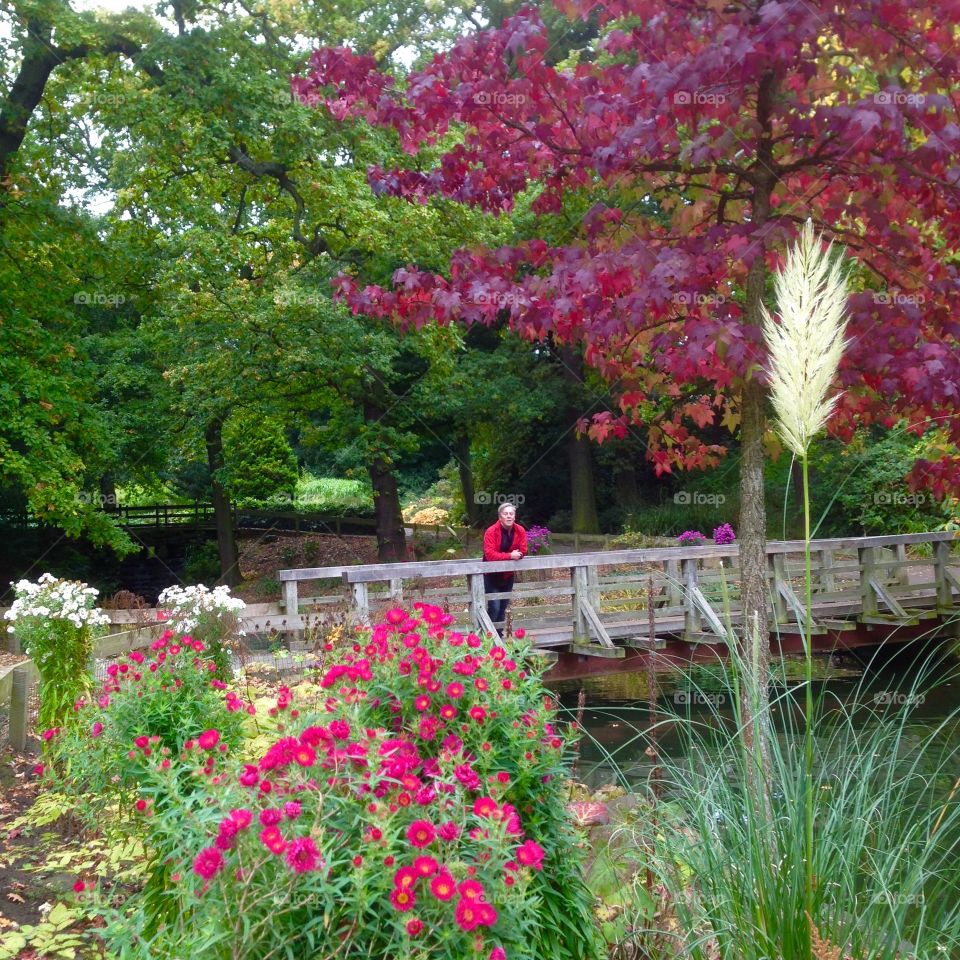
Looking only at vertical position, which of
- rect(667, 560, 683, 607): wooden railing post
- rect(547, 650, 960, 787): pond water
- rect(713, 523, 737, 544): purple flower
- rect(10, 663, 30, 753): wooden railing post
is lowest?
rect(547, 650, 960, 787): pond water

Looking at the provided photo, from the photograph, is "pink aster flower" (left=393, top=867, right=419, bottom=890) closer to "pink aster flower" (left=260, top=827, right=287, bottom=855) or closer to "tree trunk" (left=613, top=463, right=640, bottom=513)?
"pink aster flower" (left=260, top=827, right=287, bottom=855)

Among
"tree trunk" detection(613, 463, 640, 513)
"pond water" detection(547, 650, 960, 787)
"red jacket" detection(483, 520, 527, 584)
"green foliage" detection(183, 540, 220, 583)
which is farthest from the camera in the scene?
"green foliage" detection(183, 540, 220, 583)

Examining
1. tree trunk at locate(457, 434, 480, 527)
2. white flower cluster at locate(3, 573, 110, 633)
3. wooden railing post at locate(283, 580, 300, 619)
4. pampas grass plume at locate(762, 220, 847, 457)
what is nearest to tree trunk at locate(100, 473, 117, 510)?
tree trunk at locate(457, 434, 480, 527)

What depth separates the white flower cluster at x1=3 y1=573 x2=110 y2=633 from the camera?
6383 millimetres

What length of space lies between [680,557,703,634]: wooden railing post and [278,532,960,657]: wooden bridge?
1cm

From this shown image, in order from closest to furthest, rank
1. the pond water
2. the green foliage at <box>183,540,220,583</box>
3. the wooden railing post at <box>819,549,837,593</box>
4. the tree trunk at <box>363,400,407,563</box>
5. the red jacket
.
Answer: the pond water → the red jacket → the wooden railing post at <box>819,549,837,593</box> → the tree trunk at <box>363,400,407,563</box> → the green foliage at <box>183,540,220,583</box>

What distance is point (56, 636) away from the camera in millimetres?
6434

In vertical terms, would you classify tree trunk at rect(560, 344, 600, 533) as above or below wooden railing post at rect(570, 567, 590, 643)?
above

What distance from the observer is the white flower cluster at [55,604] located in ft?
20.9

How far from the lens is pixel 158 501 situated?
3825cm

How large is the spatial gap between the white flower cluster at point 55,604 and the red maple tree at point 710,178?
311 centimetres

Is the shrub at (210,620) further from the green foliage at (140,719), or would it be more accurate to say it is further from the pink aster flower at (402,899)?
the pink aster flower at (402,899)

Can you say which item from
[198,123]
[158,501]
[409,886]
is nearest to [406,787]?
[409,886]

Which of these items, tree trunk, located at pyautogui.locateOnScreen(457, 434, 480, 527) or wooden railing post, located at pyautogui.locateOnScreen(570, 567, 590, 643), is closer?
wooden railing post, located at pyautogui.locateOnScreen(570, 567, 590, 643)
